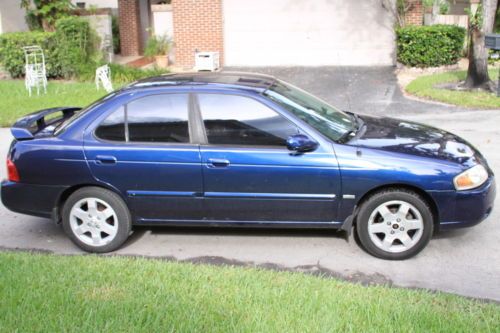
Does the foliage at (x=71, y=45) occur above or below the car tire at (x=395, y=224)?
above

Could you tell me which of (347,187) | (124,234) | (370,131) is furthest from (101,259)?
(370,131)

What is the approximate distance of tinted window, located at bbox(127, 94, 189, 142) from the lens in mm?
5664

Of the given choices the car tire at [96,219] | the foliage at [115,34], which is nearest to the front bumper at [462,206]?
the car tire at [96,219]

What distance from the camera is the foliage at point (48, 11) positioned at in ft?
59.9

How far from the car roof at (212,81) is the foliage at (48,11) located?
13223 millimetres

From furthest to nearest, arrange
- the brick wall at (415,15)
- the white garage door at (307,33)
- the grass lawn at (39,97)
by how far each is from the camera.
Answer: the white garage door at (307,33) → the brick wall at (415,15) → the grass lawn at (39,97)

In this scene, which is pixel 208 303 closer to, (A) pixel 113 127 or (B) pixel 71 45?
(A) pixel 113 127

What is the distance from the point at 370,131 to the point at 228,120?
1.39 m

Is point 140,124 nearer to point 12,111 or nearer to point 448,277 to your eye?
point 448,277

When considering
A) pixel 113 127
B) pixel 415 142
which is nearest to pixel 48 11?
pixel 113 127

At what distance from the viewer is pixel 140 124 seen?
5.72 metres

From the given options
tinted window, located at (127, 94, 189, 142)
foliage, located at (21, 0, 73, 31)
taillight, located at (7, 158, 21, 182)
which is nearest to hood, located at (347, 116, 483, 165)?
tinted window, located at (127, 94, 189, 142)

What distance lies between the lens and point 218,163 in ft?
18.0

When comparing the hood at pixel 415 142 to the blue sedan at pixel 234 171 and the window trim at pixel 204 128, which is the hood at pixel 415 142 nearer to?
the blue sedan at pixel 234 171
